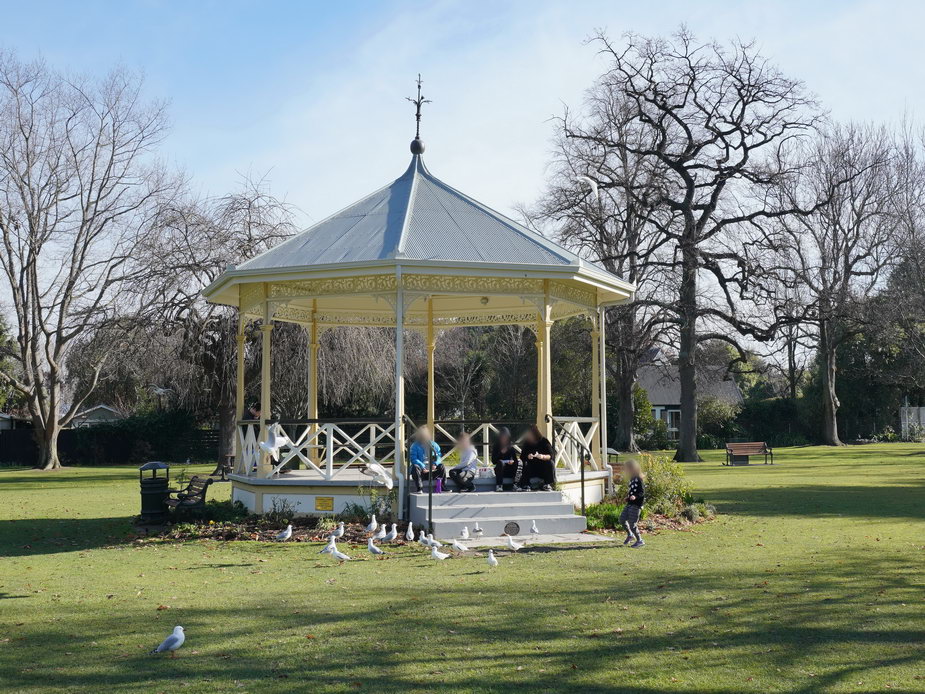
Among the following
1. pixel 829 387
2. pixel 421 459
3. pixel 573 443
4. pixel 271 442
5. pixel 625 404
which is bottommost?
pixel 421 459

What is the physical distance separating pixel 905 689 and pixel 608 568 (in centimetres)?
512

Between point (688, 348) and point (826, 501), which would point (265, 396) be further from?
point (688, 348)

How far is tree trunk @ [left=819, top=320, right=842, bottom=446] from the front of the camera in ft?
170

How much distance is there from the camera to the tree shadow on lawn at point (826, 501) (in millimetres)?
17312

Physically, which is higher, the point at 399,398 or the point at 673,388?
the point at 673,388

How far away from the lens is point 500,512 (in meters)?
14.1

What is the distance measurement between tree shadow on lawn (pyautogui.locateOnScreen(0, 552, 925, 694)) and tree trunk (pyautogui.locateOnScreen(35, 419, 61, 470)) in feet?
101

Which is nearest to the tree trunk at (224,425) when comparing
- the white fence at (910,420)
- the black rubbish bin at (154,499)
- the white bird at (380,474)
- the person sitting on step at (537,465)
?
the black rubbish bin at (154,499)

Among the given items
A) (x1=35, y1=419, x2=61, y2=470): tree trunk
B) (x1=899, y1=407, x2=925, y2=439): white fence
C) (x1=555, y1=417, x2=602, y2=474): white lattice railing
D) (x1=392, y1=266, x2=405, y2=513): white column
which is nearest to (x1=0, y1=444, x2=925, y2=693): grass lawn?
(x1=392, y1=266, x2=405, y2=513): white column

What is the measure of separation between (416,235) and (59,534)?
7653mm

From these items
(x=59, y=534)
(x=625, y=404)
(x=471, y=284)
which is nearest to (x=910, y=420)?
(x=625, y=404)

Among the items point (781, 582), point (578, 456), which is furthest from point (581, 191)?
point (781, 582)

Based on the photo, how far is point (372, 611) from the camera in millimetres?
8430

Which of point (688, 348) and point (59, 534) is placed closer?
point (59, 534)
